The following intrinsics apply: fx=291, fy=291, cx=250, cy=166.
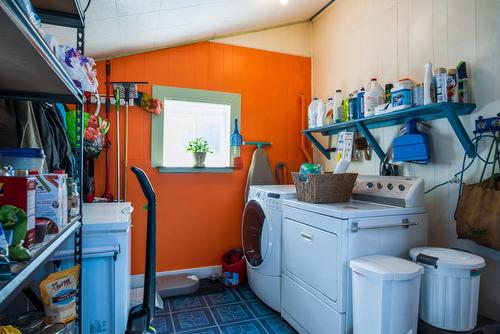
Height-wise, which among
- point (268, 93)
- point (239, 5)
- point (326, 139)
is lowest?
point (326, 139)

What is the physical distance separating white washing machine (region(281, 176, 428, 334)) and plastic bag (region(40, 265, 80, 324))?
1.22m

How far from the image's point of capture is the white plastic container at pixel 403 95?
1.79 m

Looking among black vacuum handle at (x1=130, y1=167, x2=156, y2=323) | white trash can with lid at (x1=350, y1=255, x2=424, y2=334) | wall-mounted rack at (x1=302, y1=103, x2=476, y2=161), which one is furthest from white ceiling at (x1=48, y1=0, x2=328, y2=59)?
white trash can with lid at (x1=350, y1=255, x2=424, y2=334)

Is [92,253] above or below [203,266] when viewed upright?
above

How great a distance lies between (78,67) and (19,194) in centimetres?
53

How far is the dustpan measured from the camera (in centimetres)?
186

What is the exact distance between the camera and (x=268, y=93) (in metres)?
3.12

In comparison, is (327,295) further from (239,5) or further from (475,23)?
(239,5)

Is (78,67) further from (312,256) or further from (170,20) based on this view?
(312,256)

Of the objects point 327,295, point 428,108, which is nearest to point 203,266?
point 327,295

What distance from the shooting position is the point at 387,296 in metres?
1.33

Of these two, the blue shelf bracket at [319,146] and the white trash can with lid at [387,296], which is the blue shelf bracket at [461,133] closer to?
the white trash can with lid at [387,296]

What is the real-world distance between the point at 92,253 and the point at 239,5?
2.02m

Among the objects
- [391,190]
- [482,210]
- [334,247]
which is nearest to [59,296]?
[334,247]
